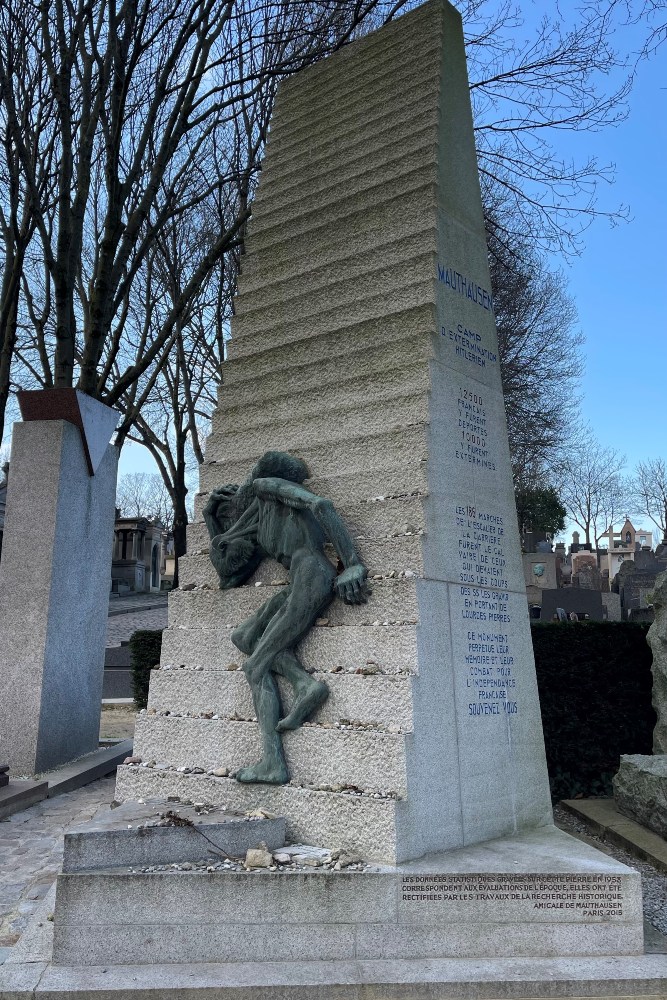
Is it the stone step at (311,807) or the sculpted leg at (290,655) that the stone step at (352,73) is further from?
the stone step at (311,807)

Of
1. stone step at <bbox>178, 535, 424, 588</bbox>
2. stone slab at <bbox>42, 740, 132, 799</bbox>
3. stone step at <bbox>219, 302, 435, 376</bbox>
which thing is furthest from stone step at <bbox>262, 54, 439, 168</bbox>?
stone slab at <bbox>42, 740, 132, 799</bbox>

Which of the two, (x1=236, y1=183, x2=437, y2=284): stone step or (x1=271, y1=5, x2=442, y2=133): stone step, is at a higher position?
(x1=271, y1=5, x2=442, y2=133): stone step

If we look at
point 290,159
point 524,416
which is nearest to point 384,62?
point 290,159

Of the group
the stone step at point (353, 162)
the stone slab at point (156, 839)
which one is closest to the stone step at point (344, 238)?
the stone step at point (353, 162)

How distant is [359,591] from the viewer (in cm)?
475

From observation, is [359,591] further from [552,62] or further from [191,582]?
[552,62]

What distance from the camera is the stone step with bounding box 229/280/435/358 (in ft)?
18.0

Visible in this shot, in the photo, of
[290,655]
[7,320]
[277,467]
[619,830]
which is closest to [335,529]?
[277,467]

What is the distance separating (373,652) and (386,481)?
1079mm

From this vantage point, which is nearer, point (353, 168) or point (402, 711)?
point (402, 711)

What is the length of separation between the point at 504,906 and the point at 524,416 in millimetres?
19105

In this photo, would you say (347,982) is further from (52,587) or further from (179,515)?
(179,515)

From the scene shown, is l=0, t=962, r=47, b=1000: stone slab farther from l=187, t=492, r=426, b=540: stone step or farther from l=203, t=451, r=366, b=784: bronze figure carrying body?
l=187, t=492, r=426, b=540: stone step

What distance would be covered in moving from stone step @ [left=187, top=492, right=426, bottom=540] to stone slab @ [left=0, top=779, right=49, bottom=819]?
438 cm
